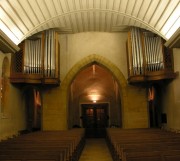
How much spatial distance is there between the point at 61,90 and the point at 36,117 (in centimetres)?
394

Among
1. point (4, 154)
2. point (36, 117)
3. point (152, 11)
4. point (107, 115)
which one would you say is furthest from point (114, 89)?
point (4, 154)

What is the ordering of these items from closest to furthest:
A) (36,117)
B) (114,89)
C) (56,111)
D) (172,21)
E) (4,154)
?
(4,154) < (172,21) < (56,111) < (36,117) < (114,89)

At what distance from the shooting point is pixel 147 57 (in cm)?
1027

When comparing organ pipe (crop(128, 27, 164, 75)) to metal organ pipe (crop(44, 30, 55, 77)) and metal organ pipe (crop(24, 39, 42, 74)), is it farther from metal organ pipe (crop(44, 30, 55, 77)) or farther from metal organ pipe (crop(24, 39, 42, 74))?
metal organ pipe (crop(24, 39, 42, 74))

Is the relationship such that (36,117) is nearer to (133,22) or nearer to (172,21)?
(133,22)

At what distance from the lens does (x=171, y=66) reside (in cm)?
959

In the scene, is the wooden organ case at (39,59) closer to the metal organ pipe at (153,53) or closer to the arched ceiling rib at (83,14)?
the arched ceiling rib at (83,14)

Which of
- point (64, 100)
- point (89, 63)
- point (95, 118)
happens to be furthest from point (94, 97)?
point (64, 100)

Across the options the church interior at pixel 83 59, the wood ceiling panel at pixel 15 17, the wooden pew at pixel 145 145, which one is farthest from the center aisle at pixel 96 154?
the wood ceiling panel at pixel 15 17

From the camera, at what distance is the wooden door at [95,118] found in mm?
17469

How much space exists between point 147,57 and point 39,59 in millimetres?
4496

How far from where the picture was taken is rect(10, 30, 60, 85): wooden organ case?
33.0 ft

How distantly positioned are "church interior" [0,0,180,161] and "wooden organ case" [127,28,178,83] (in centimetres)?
4

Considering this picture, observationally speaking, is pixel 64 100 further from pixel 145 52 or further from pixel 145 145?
pixel 145 145
